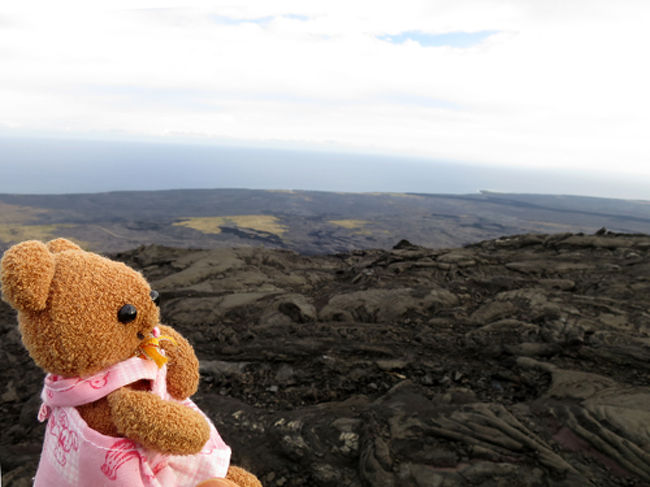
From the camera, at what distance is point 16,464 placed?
3877 mm

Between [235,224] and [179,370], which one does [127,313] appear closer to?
[179,370]

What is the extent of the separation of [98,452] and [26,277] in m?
0.94

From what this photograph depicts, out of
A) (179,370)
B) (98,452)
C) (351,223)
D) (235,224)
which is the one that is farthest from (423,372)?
(351,223)

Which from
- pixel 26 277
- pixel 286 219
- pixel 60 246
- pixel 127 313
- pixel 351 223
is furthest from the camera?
pixel 351 223

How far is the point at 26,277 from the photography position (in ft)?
5.43

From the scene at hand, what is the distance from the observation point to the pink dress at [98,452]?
5.79 ft

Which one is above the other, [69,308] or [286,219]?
[69,308]

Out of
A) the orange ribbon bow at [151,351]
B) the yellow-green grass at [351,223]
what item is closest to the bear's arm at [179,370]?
the orange ribbon bow at [151,351]

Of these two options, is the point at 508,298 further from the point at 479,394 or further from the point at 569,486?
the point at 569,486

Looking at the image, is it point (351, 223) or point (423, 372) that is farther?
point (351, 223)

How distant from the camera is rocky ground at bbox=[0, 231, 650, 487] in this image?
3449mm

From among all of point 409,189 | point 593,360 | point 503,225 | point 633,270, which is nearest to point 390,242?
point 503,225

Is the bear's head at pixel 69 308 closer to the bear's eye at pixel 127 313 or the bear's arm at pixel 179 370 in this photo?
the bear's eye at pixel 127 313

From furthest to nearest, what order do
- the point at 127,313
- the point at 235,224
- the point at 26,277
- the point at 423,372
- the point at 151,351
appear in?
the point at 235,224 < the point at 423,372 < the point at 151,351 < the point at 127,313 < the point at 26,277
